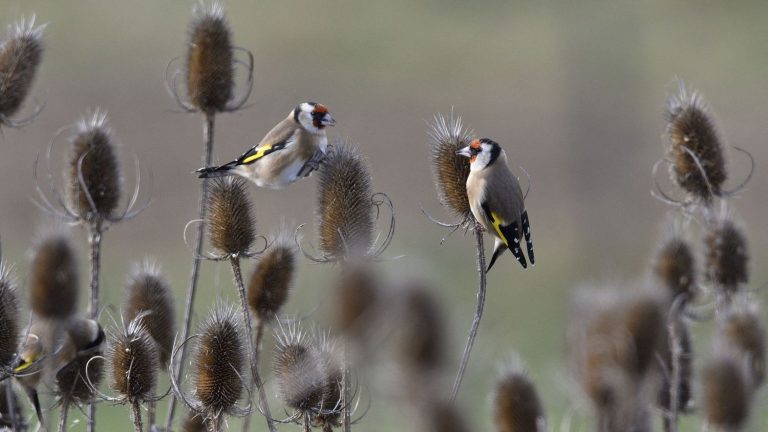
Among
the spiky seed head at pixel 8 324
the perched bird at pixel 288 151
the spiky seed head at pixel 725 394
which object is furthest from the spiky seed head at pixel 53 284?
the spiky seed head at pixel 725 394

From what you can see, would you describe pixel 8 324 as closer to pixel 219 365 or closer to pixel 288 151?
pixel 219 365

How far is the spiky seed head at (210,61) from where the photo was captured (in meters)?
7.18

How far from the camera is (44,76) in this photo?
31.0 metres

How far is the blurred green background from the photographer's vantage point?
23.8 metres

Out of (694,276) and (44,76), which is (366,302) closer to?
(694,276)

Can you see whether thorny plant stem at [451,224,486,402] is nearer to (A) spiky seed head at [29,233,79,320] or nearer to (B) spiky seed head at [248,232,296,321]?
(B) spiky seed head at [248,232,296,321]

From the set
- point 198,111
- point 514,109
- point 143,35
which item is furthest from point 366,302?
point 143,35

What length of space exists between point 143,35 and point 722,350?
32199 mm

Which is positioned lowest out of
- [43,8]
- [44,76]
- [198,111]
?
[198,111]

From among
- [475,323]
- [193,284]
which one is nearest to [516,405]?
[475,323]

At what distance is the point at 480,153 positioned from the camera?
6188 mm

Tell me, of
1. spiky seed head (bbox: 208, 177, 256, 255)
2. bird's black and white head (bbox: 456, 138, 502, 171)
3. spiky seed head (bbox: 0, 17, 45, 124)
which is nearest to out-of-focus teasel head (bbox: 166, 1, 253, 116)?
spiky seed head (bbox: 0, 17, 45, 124)

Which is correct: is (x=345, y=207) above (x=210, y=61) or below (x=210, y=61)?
below

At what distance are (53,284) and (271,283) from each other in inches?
44.0
